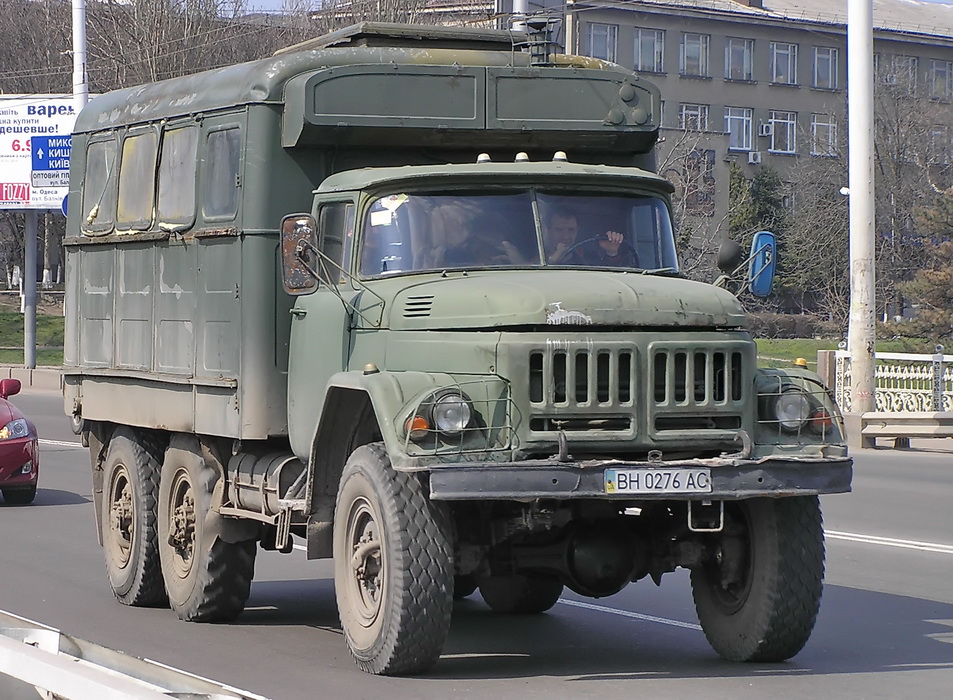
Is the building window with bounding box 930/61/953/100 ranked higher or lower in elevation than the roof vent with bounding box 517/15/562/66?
higher

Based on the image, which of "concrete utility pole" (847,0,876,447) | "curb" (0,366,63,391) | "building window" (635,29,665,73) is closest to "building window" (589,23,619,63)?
"building window" (635,29,665,73)

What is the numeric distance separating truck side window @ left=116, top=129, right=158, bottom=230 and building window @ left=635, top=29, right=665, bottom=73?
67.5 m

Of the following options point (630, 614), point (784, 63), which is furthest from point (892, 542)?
point (784, 63)

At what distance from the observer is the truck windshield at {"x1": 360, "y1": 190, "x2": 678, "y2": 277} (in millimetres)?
8430

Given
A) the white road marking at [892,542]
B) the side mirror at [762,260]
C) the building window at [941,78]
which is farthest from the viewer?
the building window at [941,78]

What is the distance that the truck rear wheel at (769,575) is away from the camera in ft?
25.9

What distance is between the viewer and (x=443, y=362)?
773 centimetres

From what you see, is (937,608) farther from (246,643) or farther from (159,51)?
(159,51)

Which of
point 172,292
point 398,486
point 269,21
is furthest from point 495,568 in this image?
point 269,21

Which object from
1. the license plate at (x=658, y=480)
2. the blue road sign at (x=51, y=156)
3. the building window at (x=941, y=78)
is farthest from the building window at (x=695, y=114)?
the license plate at (x=658, y=480)

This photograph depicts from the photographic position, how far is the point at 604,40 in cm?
7619

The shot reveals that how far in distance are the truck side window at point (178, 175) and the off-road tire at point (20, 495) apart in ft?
23.4

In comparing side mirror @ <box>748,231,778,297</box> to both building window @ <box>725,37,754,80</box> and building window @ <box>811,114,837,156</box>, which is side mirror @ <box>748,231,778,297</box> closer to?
building window @ <box>811,114,837,156</box>

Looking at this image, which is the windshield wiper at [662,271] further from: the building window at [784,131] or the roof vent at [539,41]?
the building window at [784,131]
